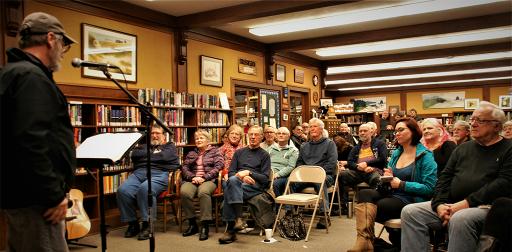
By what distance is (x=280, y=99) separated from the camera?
927cm

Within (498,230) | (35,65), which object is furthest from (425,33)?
(35,65)

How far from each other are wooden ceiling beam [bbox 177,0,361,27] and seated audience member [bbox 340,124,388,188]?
5.76ft

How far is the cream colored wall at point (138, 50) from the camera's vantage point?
5.07 metres

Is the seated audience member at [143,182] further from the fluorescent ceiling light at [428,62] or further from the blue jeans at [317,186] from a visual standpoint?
the fluorescent ceiling light at [428,62]

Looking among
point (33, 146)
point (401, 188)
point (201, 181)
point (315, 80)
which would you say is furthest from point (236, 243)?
point (315, 80)

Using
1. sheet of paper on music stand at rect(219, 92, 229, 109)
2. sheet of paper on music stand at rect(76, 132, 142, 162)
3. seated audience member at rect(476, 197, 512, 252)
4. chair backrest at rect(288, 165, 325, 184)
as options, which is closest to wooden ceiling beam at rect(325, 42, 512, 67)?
sheet of paper on music stand at rect(219, 92, 229, 109)

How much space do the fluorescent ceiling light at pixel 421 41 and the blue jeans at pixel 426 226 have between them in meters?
5.47

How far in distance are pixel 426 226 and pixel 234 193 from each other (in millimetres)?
2125

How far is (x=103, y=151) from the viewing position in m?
3.12

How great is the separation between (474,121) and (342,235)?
7.18 ft

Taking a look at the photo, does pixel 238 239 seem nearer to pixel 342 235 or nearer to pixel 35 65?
pixel 342 235

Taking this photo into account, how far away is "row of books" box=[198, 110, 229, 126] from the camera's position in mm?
6605

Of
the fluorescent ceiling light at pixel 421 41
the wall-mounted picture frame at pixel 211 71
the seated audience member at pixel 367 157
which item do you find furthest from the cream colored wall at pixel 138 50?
the fluorescent ceiling light at pixel 421 41

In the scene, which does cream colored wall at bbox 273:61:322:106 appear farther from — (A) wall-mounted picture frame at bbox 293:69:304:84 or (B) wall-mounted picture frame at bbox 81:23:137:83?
(B) wall-mounted picture frame at bbox 81:23:137:83
